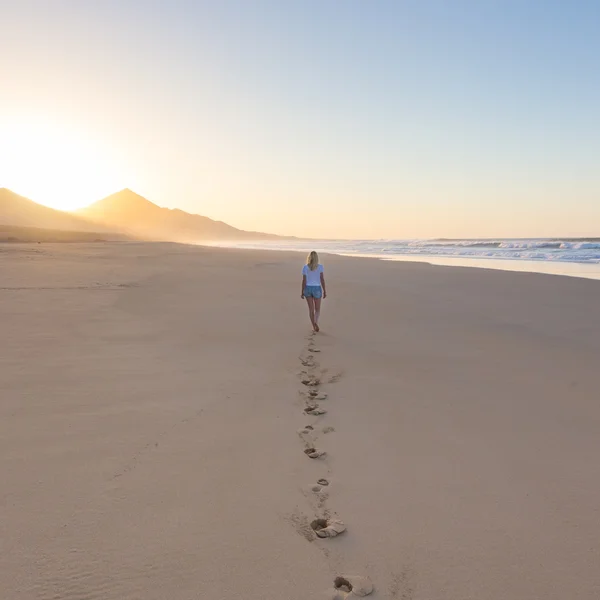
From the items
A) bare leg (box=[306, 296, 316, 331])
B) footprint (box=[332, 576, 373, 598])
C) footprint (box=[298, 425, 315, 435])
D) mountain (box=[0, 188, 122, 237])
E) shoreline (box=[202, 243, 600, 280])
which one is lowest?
footprint (box=[332, 576, 373, 598])

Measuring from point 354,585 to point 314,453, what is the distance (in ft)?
4.45

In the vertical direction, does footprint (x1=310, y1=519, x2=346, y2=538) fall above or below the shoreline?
below

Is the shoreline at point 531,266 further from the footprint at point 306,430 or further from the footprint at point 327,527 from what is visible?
the footprint at point 327,527

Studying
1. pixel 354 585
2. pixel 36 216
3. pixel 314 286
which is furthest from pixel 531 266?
pixel 36 216

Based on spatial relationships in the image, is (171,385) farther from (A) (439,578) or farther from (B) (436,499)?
(A) (439,578)

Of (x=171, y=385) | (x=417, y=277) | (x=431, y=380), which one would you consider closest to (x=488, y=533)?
(x=431, y=380)

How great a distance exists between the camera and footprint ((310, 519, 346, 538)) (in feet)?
8.43

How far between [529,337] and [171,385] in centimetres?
588

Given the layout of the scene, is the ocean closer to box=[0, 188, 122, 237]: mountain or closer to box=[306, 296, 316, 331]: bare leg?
box=[306, 296, 316, 331]: bare leg

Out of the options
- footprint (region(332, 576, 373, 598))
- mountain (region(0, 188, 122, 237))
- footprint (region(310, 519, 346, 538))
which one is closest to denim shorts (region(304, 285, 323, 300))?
footprint (region(310, 519, 346, 538))

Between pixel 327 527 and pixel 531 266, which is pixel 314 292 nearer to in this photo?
pixel 327 527

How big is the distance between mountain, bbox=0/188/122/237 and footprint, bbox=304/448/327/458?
122m

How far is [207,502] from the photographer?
2.82m

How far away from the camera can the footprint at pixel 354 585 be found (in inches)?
85.7
